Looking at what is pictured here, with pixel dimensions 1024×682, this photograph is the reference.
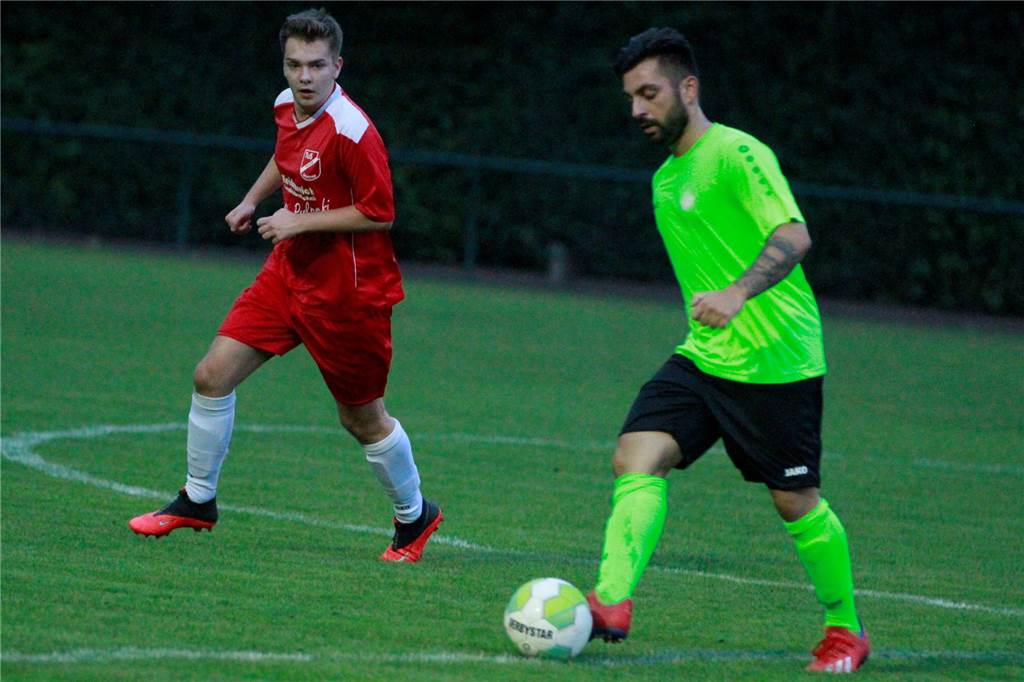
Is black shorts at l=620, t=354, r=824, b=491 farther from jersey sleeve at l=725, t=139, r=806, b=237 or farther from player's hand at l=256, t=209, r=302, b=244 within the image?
player's hand at l=256, t=209, r=302, b=244

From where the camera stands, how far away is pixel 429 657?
5246 millimetres

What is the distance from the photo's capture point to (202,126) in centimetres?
2602

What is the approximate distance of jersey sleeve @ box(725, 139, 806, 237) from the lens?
5445 millimetres

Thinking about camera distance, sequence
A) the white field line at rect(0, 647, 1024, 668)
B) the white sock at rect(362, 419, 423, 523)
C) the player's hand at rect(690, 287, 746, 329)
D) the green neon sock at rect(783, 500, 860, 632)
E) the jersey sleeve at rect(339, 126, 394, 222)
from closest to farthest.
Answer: the white field line at rect(0, 647, 1024, 668) < the player's hand at rect(690, 287, 746, 329) < the green neon sock at rect(783, 500, 860, 632) < the jersey sleeve at rect(339, 126, 394, 222) < the white sock at rect(362, 419, 423, 523)

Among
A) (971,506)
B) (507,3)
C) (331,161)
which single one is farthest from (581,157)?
(331,161)

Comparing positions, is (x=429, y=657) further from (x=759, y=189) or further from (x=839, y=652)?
(x=759, y=189)

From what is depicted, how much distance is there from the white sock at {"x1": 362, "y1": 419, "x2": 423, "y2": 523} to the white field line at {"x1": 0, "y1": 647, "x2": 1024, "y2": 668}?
170cm

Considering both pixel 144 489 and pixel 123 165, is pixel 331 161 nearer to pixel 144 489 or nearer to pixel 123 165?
pixel 144 489

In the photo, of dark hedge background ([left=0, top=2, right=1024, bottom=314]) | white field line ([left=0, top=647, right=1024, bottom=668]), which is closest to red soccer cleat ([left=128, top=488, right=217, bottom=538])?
white field line ([left=0, top=647, right=1024, bottom=668])

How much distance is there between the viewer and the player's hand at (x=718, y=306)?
5230mm

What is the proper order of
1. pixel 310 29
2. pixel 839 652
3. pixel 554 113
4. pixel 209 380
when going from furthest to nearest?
pixel 554 113
pixel 209 380
pixel 310 29
pixel 839 652

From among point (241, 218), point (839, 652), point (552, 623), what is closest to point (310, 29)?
point (241, 218)

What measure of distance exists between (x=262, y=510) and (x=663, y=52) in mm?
3369

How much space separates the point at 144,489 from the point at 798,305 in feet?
12.4
